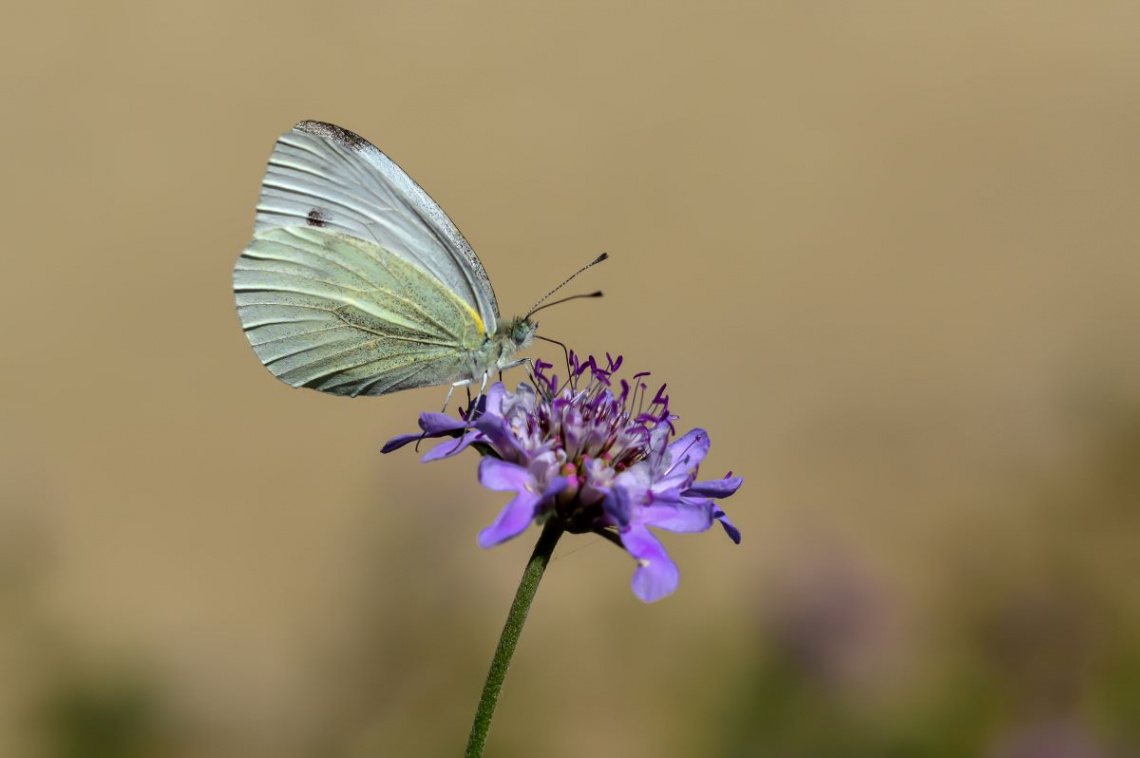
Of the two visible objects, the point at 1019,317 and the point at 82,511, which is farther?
the point at 1019,317

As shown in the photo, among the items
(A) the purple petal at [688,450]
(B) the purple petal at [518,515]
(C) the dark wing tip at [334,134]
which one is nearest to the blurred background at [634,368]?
(A) the purple petal at [688,450]

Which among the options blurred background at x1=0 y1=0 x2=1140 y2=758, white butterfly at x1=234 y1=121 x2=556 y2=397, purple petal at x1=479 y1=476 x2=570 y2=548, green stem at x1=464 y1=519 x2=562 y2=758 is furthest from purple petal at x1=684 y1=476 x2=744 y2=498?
blurred background at x1=0 y1=0 x2=1140 y2=758

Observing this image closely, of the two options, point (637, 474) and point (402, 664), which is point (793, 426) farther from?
point (637, 474)

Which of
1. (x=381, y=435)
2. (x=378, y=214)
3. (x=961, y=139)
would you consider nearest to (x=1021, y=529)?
(x=378, y=214)

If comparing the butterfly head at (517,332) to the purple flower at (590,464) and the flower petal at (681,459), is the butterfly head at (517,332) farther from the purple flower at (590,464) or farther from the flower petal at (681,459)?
the flower petal at (681,459)

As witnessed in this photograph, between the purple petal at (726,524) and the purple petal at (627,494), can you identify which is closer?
the purple petal at (627,494)

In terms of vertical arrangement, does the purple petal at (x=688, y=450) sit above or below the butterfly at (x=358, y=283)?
below
